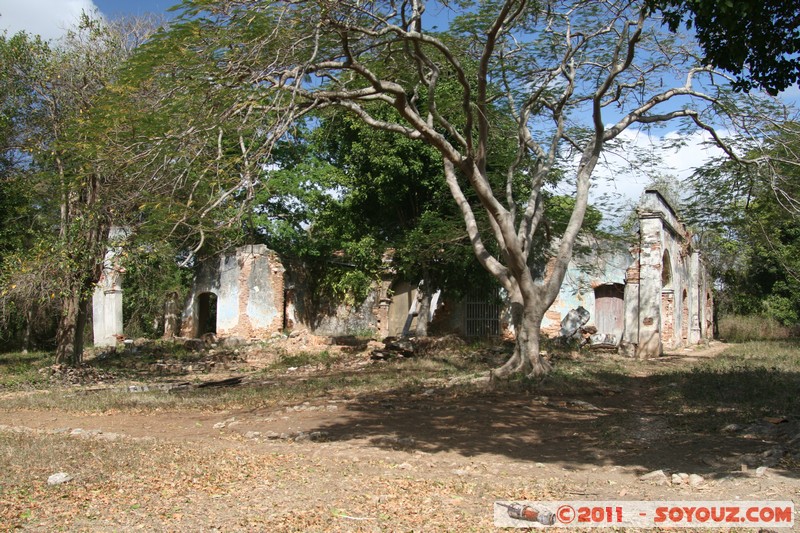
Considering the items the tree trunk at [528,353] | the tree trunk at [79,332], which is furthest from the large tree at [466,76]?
the tree trunk at [79,332]

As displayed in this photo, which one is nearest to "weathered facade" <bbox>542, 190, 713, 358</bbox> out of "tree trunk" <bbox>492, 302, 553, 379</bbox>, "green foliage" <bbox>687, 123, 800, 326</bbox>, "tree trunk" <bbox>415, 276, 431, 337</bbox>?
"green foliage" <bbox>687, 123, 800, 326</bbox>

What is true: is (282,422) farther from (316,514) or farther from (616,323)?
(616,323)

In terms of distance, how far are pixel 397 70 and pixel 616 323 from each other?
512 inches

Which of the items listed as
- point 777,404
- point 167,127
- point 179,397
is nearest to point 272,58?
point 167,127

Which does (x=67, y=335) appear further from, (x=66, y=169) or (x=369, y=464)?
(x=369, y=464)

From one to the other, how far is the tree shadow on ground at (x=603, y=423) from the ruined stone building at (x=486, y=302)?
6990 mm

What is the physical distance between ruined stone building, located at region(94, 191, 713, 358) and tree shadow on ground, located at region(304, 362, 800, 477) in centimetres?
699

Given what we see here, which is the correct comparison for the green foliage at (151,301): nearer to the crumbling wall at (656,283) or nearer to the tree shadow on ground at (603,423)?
the crumbling wall at (656,283)

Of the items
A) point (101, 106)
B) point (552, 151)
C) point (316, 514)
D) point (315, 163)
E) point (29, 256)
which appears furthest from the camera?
point (315, 163)

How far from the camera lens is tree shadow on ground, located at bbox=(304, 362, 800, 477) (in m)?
6.46

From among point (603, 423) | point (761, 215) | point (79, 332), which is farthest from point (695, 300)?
point (79, 332)

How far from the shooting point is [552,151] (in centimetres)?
1244

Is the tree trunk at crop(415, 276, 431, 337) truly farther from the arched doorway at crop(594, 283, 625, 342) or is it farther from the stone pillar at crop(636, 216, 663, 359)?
the stone pillar at crop(636, 216, 663, 359)

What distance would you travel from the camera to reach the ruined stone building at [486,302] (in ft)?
60.6
